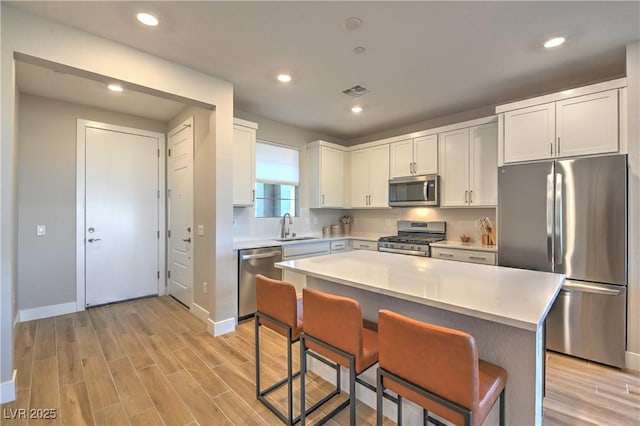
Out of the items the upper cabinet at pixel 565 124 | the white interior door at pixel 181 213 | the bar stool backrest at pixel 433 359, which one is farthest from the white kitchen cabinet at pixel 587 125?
the white interior door at pixel 181 213

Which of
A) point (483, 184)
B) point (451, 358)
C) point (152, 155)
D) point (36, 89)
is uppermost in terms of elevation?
point (36, 89)

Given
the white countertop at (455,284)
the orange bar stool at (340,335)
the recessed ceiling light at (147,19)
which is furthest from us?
the recessed ceiling light at (147,19)

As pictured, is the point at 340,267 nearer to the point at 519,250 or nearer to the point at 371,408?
the point at 371,408

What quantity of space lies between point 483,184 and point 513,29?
189 cm

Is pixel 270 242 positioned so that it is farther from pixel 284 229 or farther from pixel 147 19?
pixel 147 19

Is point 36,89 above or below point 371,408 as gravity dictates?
above

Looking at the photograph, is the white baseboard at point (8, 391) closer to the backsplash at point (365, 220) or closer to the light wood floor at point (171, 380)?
the light wood floor at point (171, 380)

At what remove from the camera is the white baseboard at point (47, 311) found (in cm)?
336

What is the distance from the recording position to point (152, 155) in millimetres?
4320

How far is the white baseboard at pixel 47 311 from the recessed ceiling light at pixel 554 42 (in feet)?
19.3

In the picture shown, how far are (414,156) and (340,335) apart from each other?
3.43m

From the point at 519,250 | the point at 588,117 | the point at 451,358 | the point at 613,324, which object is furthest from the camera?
the point at 519,250

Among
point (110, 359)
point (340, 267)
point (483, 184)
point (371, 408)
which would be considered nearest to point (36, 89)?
point (110, 359)

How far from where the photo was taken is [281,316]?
1858 mm
